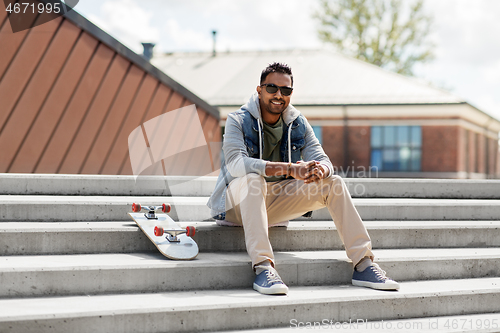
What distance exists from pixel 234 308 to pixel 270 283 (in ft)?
0.85

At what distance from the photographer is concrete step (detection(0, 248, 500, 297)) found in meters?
2.39

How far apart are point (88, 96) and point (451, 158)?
596 inches

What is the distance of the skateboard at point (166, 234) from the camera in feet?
8.95

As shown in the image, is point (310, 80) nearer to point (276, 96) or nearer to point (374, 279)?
Answer: point (276, 96)

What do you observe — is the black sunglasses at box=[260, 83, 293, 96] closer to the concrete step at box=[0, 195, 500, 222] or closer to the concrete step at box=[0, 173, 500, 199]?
the concrete step at box=[0, 195, 500, 222]

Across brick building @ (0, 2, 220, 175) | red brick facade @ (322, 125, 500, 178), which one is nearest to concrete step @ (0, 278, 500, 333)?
brick building @ (0, 2, 220, 175)

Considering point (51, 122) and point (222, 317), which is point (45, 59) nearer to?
point (51, 122)

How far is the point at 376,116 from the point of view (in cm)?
1705

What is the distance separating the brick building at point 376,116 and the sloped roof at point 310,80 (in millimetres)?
35

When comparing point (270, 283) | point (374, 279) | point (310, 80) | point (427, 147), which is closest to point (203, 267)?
point (270, 283)

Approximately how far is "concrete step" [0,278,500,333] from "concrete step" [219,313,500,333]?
3cm

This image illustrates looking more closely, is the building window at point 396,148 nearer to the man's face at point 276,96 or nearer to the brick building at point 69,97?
the brick building at point 69,97

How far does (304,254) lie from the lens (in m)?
3.05

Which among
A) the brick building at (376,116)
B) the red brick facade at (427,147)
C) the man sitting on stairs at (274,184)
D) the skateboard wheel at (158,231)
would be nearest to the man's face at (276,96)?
the man sitting on stairs at (274,184)
